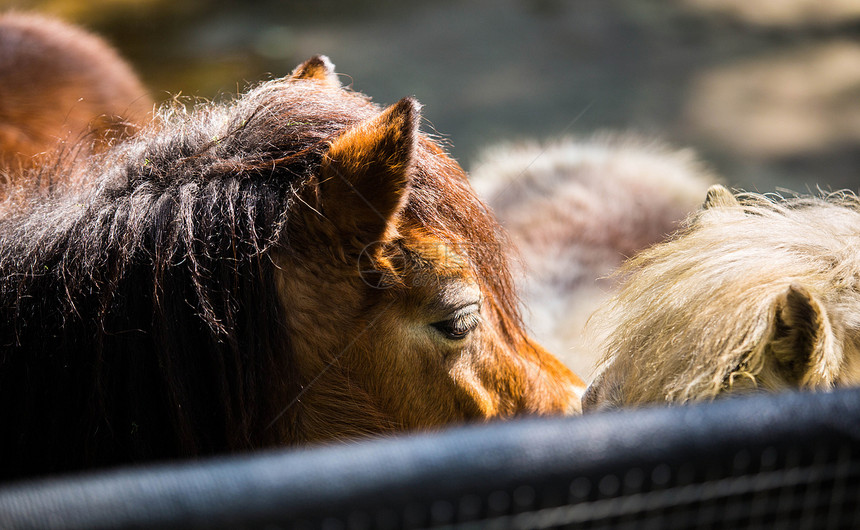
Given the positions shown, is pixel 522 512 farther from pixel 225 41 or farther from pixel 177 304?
pixel 225 41

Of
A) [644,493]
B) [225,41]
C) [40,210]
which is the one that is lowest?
[644,493]

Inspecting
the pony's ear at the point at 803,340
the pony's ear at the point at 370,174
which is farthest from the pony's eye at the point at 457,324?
the pony's ear at the point at 803,340

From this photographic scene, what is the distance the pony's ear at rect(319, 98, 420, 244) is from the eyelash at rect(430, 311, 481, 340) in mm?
195

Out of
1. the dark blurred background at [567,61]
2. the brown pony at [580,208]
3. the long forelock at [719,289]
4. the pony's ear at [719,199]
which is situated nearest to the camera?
the long forelock at [719,289]

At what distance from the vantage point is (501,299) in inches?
50.5

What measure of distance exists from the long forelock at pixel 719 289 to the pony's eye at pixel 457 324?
298 mm

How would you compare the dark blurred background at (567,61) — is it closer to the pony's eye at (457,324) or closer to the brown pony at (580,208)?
the brown pony at (580,208)

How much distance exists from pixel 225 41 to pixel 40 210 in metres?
4.41

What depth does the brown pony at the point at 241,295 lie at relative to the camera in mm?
992

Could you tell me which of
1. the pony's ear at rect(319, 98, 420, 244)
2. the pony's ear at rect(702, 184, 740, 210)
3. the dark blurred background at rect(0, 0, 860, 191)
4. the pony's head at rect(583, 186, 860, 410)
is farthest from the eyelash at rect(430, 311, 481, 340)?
the dark blurred background at rect(0, 0, 860, 191)

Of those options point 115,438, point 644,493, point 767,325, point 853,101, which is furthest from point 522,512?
point 853,101

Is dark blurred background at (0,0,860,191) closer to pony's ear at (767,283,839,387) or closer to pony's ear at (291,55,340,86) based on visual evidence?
pony's ear at (291,55,340,86)

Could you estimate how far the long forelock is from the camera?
37.9 inches

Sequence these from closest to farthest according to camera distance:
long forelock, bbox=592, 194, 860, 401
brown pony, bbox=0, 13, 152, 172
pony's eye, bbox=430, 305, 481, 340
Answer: long forelock, bbox=592, 194, 860, 401, pony's eye, bbox=430, 305, 481, 340, brown pony, bbox=0, 13, 152, 172
